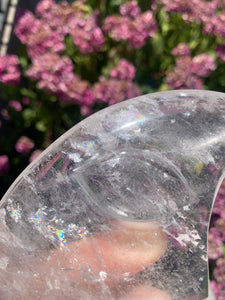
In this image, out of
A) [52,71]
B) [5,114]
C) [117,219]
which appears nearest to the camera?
[117,219]

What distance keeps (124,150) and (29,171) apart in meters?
0.15

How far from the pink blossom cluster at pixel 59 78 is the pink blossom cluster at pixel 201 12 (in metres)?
0.36

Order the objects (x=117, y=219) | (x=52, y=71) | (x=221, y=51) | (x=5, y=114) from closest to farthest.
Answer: (x=117, y=219) → (x=52, y=71) → (x=221, y=51) → (x=5, y=114)

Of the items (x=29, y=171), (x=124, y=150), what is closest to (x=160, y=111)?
(x=124, y=150)

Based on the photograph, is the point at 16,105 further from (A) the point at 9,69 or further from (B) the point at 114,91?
(B) the point at 114,91

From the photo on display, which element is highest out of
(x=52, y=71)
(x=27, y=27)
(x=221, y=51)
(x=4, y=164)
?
(x=27, y=27)

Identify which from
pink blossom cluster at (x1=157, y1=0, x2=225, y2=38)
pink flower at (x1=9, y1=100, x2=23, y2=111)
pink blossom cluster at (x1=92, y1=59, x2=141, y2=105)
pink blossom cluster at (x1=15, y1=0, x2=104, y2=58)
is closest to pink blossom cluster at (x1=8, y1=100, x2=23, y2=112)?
pink flower at (x1=9, y1=100, x2=23, y2=111)

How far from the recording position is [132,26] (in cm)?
118

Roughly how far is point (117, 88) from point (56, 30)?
27 centimetres

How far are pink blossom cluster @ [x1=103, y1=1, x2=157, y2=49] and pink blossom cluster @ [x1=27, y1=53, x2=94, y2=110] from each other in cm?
18

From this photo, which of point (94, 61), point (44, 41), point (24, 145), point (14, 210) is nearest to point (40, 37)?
point (44, 41)

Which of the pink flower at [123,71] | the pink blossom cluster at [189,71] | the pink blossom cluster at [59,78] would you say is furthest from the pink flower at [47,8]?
the pink blossom cluster at [189,71]

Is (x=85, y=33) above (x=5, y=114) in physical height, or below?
above

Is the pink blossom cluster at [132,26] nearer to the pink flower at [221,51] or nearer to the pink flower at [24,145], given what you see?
the pink flower at [221,51]
